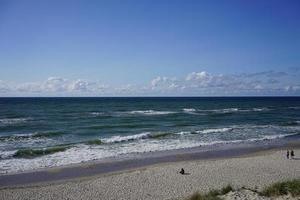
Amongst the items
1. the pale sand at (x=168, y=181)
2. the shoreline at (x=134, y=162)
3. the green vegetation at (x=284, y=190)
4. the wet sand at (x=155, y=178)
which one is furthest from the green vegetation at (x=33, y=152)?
the green vegetation at (x=284, y=190)

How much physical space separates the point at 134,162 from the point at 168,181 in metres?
5.00

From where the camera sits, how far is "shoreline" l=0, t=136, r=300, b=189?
1873 centimetres

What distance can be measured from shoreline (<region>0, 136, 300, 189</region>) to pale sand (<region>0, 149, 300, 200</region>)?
0.85m

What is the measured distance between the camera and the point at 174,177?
61.2ft

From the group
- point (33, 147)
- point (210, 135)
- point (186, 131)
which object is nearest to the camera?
point (33, 147)

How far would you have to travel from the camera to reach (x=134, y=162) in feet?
73.8

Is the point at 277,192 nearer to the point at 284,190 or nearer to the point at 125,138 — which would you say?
the point at 284,190

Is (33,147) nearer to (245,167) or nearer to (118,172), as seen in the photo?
(118,172)

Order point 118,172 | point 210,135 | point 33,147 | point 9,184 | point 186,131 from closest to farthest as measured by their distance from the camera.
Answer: point 9,184, point 118,172, point 33,147, point 210,135, point 186,131

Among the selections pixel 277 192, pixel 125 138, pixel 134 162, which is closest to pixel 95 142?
pixel 125 138

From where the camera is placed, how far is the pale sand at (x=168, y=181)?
15.8m

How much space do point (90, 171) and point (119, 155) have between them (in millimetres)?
4437

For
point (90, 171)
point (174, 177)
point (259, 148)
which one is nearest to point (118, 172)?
point (90, 171)

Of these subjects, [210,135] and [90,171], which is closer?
[90,171]
